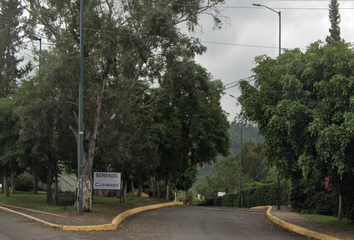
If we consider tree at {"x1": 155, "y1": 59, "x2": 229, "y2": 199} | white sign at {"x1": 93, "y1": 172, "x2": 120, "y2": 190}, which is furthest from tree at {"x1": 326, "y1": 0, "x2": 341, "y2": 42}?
white sign at {"x1": 93, "y1": 172, "x2": 120, "y2": 190}

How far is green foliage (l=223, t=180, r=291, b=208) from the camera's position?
112 feet

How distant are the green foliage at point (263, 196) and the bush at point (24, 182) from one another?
83.9 feet

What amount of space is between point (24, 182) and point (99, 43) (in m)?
35.9

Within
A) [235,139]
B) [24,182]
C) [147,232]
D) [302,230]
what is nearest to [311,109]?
[302,230]

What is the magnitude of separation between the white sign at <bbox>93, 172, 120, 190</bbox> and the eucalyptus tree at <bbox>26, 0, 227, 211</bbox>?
2.15 meters

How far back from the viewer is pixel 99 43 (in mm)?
20406

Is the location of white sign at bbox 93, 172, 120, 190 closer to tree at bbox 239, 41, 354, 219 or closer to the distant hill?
tree at bbox 239, 41, 354, 219

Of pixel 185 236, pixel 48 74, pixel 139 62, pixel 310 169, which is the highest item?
pixel 139 62

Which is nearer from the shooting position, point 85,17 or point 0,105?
point 85,17

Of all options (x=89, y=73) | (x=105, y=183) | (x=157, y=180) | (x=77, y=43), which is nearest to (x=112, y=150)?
(x=105, y=183)

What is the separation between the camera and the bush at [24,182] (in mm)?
50131

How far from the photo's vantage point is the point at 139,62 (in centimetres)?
2345

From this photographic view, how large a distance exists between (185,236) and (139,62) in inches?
478

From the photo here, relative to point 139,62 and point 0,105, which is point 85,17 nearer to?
point 139,62
